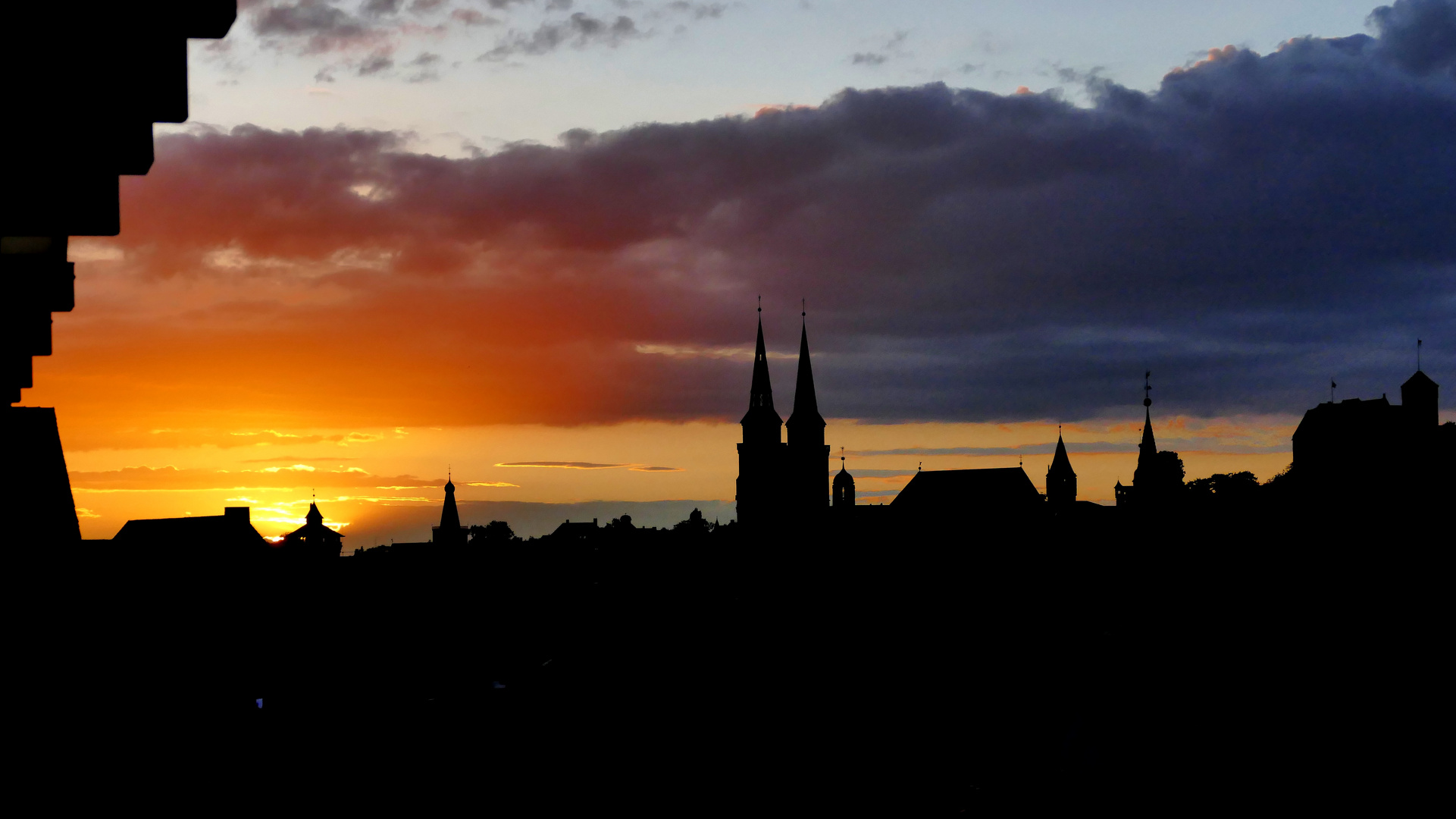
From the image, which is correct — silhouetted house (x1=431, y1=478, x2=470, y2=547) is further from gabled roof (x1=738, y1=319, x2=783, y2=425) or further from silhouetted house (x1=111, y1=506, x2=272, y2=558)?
silhouetted house (x1=111, y1=506, x2=272, y2=558)

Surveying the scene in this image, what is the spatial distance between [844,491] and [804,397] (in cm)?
1433

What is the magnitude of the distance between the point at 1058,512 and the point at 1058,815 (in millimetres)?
92040

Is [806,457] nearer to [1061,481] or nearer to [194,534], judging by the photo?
[1061,481]

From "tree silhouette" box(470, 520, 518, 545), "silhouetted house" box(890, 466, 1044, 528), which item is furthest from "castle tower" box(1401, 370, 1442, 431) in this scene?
"tree silhouette" box(470, 520, 518, 545)

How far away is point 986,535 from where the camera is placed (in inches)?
4318

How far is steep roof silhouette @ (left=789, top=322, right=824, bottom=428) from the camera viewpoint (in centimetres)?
11306

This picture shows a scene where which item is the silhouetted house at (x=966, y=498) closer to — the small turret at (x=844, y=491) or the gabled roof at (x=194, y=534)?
the small turret at (x=844, y=491)

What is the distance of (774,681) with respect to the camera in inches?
2215

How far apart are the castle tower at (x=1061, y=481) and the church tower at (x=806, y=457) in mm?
23666

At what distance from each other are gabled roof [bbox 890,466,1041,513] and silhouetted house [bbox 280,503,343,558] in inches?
2076

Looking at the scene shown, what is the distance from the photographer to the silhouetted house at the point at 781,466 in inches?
4392

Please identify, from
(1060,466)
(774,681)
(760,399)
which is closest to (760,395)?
(760,399)

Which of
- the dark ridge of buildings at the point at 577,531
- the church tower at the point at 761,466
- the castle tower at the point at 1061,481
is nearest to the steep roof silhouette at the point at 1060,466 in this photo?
the castle tower at the point at 1061,481

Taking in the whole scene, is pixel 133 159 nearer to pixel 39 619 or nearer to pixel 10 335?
pixel 10 335
